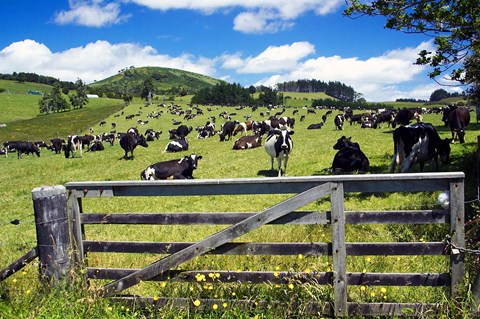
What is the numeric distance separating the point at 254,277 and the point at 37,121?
90338 mm

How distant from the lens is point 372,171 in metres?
15.8

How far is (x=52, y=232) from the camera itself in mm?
5340

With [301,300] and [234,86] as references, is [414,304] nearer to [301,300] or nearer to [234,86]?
[301,300]

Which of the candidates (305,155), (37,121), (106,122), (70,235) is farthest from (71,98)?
(70,235)

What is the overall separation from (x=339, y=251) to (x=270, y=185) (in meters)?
1.17

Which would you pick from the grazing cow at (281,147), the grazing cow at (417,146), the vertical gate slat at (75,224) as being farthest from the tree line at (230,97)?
the vertical gate slat at (75,224)

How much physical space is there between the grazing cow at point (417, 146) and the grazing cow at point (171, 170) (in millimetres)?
9723

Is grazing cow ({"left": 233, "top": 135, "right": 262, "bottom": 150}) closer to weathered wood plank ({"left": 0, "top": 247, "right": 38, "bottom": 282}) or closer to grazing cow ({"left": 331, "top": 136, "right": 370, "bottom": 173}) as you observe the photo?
grazing cow ({"left": 331, "top": 136, "right": 370, "bottom": 173})

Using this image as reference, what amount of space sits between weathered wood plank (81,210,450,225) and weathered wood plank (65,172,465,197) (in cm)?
29

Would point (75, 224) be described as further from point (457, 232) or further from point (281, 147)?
point (281, 147)

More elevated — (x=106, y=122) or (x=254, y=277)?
(x=106, y=122)

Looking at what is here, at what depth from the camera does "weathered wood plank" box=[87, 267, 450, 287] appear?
474cm

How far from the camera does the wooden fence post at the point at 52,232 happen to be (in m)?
5.30

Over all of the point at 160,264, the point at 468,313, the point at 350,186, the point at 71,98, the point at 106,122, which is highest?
the point at 71,98
